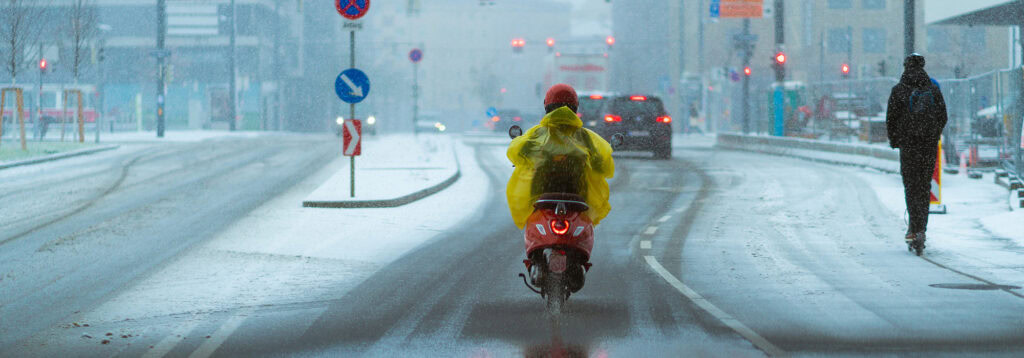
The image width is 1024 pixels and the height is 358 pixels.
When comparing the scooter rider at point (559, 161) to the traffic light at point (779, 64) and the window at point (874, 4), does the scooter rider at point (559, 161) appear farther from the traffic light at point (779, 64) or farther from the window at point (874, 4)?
the window at point (874, 4)

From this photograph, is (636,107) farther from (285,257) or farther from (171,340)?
(171,340)

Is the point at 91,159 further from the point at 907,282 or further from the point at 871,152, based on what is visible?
the point at 907,282

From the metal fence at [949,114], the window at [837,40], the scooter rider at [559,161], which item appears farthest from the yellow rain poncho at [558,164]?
the window at [837,40]

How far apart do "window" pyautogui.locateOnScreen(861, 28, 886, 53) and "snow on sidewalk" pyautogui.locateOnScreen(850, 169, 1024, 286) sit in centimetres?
6708

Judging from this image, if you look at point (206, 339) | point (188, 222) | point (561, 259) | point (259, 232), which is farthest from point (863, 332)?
point (188, 222)

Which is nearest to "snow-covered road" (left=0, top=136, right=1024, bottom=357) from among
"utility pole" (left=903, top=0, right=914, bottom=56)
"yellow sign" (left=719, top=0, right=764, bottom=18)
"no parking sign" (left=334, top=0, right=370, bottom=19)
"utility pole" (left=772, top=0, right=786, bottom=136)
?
"no parking sign" (left=334, top=0, right=370, bottom=19)

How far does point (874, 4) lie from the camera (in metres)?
88.8

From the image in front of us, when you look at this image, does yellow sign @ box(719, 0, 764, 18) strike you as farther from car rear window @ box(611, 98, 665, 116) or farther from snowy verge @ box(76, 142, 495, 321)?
snowy verge @ box(76, 142, 495, 321)

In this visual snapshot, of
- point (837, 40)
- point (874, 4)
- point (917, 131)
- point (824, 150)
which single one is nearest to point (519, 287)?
point (917, 131)

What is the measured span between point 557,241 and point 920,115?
5609 mm

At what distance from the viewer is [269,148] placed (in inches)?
1522

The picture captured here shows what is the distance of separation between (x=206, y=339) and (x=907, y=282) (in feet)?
18.3

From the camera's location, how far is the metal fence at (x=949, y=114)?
21.4 meters

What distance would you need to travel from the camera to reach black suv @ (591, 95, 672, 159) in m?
33.8
